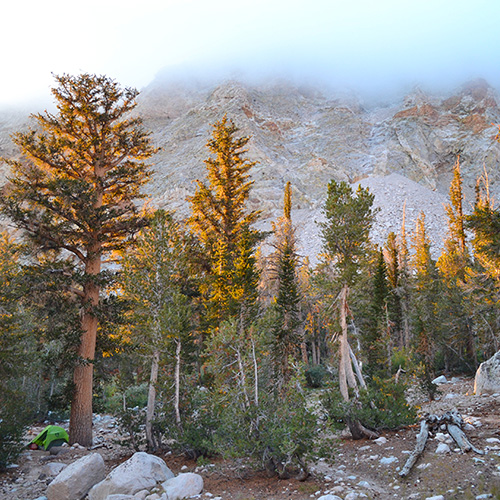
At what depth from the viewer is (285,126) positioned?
351 ft

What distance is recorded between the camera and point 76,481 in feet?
28.6

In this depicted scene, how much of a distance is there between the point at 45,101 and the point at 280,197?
104m

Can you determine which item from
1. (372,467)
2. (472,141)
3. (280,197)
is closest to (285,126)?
(280,197)

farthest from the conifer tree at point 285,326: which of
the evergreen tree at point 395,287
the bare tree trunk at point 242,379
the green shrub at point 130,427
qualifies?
the evergreen tree at point 395,287

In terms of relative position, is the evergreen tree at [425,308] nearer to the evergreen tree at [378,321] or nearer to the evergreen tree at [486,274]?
the evergreen tree at [378,321]

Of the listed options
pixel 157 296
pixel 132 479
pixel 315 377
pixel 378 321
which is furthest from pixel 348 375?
pixel 315 377

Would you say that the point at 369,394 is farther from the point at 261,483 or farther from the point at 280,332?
the point at 280,332

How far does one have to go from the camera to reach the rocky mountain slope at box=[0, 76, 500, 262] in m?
82.9

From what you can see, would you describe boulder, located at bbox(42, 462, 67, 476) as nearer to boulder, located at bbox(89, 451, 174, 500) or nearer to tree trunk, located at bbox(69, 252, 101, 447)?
tree trunk, located at bbox(69, 252, 101, 447)

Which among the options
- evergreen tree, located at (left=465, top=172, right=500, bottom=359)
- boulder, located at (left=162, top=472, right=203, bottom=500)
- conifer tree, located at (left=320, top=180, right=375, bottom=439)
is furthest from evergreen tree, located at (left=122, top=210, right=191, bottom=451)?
evergreen tree, located at (left=465, top=172, right=500, bottom=359)

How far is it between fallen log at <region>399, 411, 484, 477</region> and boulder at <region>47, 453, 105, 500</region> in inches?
278

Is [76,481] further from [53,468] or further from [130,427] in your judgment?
[130,427]

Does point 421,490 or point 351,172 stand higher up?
point 351,172

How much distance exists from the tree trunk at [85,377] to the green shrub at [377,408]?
329 inches
